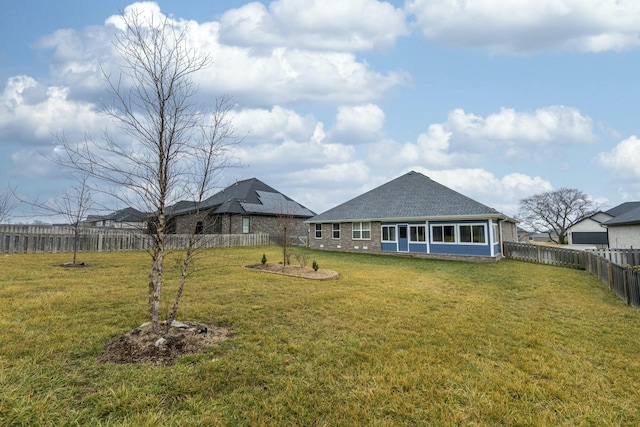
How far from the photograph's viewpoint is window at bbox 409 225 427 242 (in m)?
19.0

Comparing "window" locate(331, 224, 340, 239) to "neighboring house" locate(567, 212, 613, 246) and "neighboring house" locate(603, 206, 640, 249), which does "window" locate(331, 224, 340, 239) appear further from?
"neighboring house" locate(567, 212, 613, 246)

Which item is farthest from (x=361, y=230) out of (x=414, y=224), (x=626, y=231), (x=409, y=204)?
(x=626, y=231)

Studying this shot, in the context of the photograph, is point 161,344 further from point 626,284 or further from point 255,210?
point 255,210

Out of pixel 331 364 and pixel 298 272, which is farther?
pixel 298 272

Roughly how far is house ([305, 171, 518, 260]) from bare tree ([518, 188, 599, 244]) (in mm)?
28823

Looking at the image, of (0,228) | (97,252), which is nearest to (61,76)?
(97,252)

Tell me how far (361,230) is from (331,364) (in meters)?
18.8

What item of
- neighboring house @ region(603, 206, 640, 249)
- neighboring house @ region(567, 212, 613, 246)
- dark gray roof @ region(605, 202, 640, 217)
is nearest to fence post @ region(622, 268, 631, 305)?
neighboring house @ region(603, 206, 640, 249)

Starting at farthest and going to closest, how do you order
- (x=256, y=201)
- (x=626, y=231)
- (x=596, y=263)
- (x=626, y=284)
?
(x=256, y=201) < (x=626, y=231) < (x=596, y=263) < (x=626, y=284)

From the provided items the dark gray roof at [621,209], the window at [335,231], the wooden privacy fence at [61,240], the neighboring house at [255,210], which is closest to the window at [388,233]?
the window at [335,231]

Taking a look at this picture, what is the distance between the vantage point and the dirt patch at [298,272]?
10383 millimetres

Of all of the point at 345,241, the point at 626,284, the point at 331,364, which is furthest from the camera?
the point at 345,241

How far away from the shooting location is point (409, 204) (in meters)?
20.8

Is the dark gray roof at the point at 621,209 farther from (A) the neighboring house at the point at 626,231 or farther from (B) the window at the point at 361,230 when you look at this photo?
(B) the window at the point at 361,230
